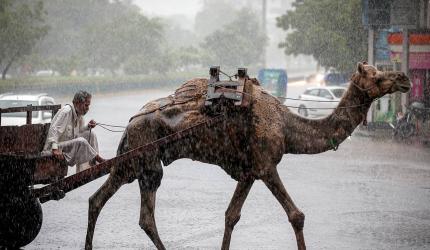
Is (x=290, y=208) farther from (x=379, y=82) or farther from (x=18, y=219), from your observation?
(x=18, y=219)

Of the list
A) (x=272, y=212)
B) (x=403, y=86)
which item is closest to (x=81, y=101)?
(x=403, y=86)

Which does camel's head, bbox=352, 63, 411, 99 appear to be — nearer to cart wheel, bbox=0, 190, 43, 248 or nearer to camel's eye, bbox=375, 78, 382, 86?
camel's eye, bbox=375, 78, 382, 86

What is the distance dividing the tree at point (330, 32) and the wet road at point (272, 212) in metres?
17.7

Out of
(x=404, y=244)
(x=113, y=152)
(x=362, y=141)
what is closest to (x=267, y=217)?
(x=404, y=244)

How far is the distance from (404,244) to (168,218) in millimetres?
3502

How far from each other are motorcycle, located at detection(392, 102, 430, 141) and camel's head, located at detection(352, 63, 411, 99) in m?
17.7

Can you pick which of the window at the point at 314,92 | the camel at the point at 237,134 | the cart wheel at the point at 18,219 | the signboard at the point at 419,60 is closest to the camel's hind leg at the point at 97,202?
the camel at the point at 237,134

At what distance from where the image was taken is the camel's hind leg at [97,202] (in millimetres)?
8570

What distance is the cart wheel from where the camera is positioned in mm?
8477

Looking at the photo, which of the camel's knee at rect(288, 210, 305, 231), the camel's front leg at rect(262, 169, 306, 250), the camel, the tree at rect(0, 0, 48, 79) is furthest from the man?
the tree at rect(0, 0, 48, 79)

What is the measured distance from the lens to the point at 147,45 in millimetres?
71875

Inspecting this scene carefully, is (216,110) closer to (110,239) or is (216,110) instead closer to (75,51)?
(110,239)

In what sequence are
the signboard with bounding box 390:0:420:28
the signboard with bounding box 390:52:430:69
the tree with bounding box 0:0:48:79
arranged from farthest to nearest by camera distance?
1. the tree with bounding box 0:0:48:79
2. the signboard with bounding box 390:52:430:69
3. the signboard with bounding box 390:0:420:28

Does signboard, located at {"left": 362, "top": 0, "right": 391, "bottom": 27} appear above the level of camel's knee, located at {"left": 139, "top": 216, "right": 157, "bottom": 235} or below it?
above
